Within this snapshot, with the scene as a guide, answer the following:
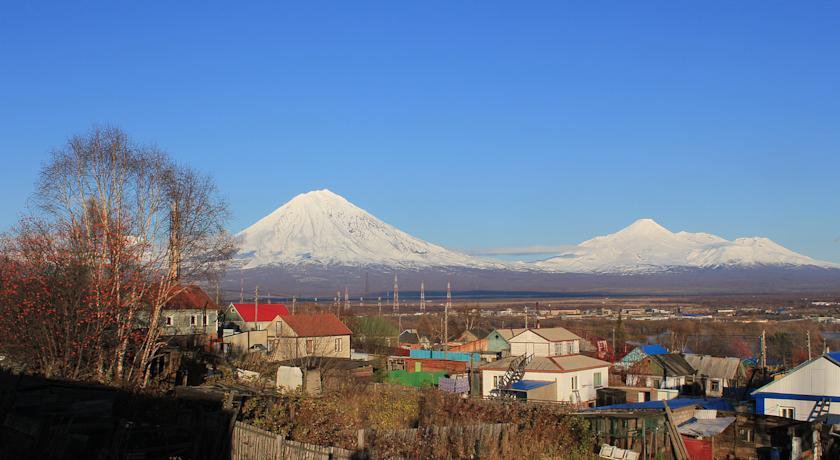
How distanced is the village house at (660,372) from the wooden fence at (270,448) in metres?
29.0

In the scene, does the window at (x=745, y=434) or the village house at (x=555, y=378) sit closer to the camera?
the window at (x=745, y=434)

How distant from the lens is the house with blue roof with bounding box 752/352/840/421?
2603 centimetres

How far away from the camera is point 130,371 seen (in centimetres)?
1944

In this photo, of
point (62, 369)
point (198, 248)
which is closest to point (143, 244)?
point (198, 248)

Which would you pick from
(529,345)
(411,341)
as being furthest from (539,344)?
(411,341)

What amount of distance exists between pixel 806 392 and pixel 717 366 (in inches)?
590

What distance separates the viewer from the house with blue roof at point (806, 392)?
1025 inches

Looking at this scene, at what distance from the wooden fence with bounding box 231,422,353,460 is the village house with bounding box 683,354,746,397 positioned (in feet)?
101

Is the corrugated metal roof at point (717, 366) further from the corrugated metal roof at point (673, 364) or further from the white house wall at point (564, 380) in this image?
the white house wall at point (564, 380)

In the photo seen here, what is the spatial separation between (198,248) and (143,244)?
1.89 m

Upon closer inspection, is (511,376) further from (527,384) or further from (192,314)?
(192,314)

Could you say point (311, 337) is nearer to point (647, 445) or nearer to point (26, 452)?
point (647, 445)

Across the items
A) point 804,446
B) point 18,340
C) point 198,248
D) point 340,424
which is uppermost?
point 198,248

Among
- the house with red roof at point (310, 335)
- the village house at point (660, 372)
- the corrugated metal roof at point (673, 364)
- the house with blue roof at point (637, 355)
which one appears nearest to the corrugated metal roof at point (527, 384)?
the village house at point (660, 372)
